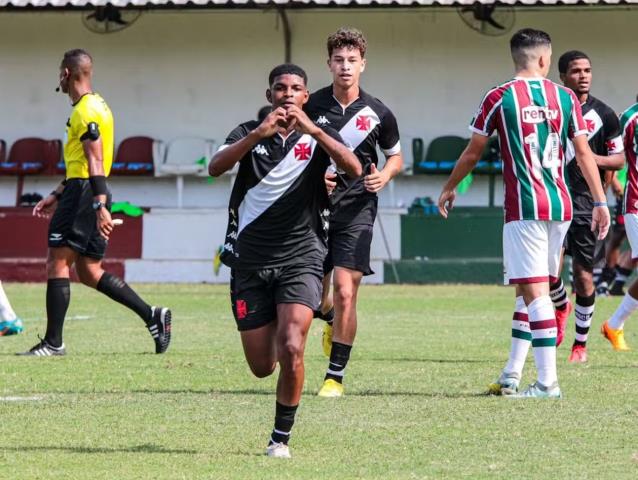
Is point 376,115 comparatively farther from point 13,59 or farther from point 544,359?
point 13,59

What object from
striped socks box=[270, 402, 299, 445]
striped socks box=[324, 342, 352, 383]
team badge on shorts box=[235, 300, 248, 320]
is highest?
team badge on shorts box=[235, 300, 248, 320]

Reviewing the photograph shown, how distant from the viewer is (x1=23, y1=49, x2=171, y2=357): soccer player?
1153 centimetres

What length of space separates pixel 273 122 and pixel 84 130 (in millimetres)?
5091

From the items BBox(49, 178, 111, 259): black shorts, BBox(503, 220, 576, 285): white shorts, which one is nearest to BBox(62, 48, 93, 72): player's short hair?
BBox(49, 178, 111, 259): black shorts

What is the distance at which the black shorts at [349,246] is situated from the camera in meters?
9.47

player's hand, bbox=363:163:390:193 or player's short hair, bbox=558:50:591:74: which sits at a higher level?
player's short hair, bbox=558:50:591:74

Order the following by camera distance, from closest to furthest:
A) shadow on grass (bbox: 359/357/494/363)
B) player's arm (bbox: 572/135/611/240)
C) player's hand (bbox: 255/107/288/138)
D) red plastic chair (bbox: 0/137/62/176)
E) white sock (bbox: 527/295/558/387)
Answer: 1. player's hand (bbox: 255/107/288/138)
2. white sock (bbox: 527/295/558/387)
3. player's arm (bbox: 572/135/611/240)
4. shadow on grass (bbox: 359/357/494/363)
5. red plastic chair (bbox: 0/137/62/176)

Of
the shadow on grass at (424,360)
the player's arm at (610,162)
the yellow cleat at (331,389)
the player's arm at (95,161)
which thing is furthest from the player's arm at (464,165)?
the player's arm at (95,161)

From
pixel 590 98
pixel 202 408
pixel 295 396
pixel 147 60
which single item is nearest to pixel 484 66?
pixel 147 60

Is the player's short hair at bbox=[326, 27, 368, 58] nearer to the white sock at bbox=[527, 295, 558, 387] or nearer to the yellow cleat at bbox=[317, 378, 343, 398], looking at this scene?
the white sock at bbox=[527, 295, 558, 387]

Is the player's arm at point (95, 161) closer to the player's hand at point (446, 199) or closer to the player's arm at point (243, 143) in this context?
the player's hand at point (446, 199)

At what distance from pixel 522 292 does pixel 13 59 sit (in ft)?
55.3

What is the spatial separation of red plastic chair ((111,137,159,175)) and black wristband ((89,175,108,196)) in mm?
12156

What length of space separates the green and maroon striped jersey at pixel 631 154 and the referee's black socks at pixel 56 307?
14.8 ft
